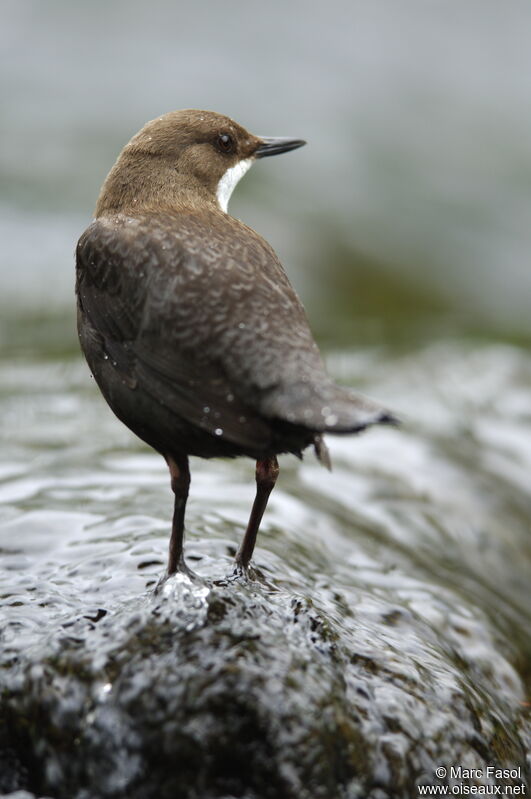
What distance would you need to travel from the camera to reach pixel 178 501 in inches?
133

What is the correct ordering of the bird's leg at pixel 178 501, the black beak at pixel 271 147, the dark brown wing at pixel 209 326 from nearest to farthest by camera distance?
the dark brown wing at pixel 209 326 < the bird's leg at pixel 178 501 < the black beak at pixel 271 147

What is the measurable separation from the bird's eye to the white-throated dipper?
42cm

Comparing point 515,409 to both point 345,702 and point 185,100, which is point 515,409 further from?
point 185,100

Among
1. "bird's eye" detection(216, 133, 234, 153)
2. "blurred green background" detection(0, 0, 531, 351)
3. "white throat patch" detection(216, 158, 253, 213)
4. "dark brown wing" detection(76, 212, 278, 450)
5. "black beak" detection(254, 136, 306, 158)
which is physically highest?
"bird's eye" detection(216, 133, 234, 153)

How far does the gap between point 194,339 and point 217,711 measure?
1073 mm

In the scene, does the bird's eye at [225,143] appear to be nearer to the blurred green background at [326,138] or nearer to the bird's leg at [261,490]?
the bird's leg at [261,490]

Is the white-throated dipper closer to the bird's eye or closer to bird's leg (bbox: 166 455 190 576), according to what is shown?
bird's leg (bbox: 166 455 190 576)

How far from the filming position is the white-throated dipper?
297cm

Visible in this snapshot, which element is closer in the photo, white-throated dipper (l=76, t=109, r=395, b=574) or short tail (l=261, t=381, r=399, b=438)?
short tail (l=261, t=381, r=399, b=438)

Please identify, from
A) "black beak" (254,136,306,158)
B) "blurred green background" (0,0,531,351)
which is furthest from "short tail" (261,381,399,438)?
"blurred green background" (0,0,531,351)

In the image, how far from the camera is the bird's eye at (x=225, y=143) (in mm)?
4223

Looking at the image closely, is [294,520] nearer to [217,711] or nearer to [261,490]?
[261,490]

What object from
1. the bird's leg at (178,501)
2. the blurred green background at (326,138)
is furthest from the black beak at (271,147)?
the blurred green background at (326,138)

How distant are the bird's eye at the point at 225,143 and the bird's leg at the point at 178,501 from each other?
147 centimetres
